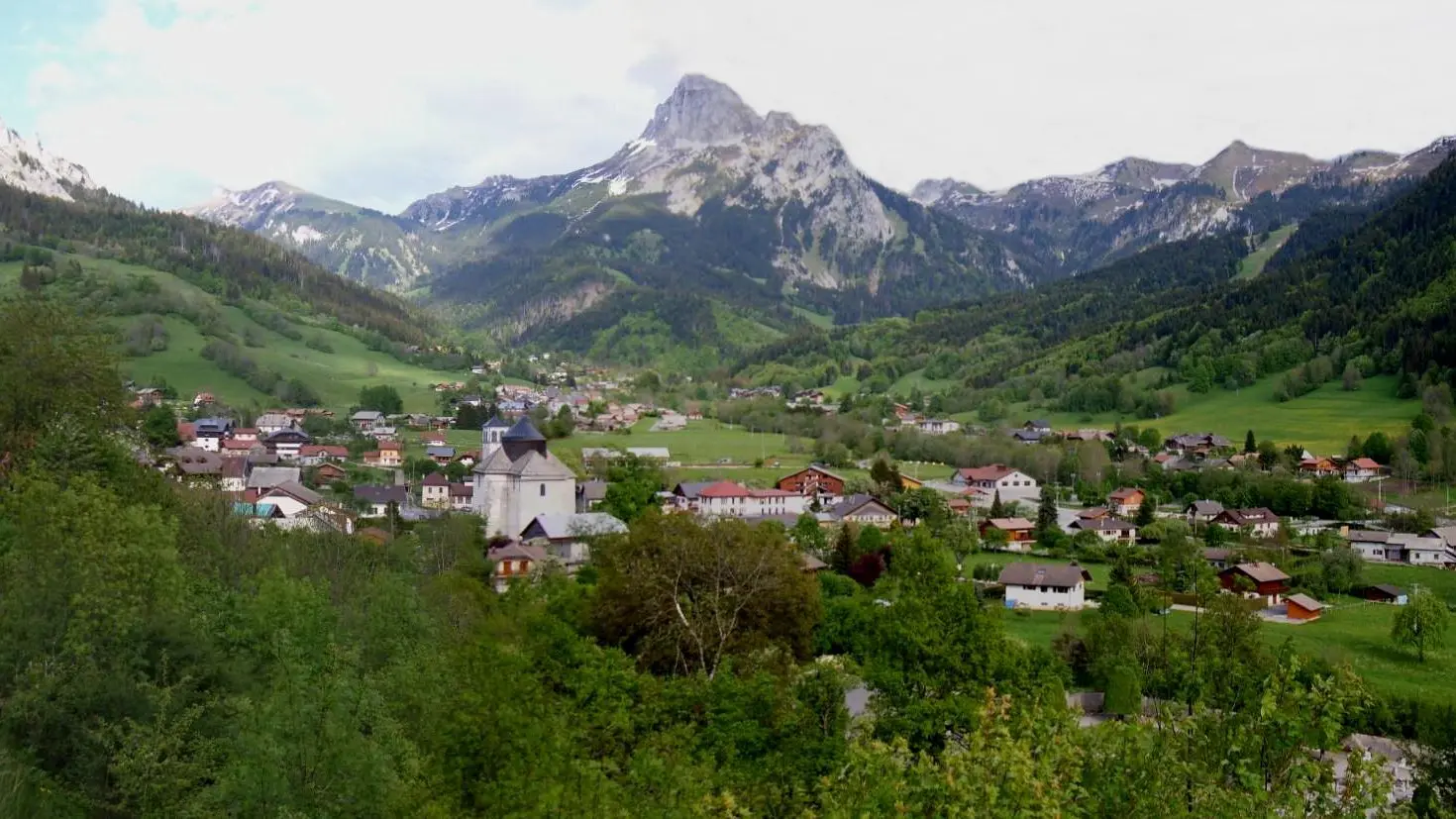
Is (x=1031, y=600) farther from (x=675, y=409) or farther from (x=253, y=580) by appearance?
(x=675, y=409)

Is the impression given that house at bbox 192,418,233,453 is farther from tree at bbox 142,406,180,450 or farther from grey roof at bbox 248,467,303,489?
grey roof at bbox 248,467,303,489

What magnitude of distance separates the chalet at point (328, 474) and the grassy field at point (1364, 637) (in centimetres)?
5637

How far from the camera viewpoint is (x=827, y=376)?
18925cm

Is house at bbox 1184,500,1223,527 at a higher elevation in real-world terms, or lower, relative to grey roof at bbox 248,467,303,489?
lower

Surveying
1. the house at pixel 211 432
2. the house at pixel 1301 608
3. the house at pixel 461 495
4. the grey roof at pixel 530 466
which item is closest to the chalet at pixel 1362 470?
the house at pixel 1301 608

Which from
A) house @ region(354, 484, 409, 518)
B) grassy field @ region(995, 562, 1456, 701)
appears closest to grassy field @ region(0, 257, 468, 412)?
house @ region(354, 484, 409, 518)

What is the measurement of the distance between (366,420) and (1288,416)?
350 feet

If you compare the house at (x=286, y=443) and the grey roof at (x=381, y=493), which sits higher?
the house at (x=286, y=443)

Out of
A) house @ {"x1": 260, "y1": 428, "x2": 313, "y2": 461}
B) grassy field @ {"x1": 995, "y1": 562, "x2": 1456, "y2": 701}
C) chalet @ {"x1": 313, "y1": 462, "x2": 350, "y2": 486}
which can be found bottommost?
grassy field @ {"x1": 995, "y1": 562, "x2": 1456, "y2": 701}

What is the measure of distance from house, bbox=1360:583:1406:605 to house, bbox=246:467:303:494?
222ft

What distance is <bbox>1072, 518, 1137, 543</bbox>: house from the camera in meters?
66.9

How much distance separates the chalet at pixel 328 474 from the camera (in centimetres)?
7994

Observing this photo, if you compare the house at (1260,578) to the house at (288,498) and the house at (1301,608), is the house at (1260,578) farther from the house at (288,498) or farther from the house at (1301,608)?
the house at (288,498)

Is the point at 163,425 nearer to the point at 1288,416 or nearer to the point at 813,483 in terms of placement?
the point at 813,483
